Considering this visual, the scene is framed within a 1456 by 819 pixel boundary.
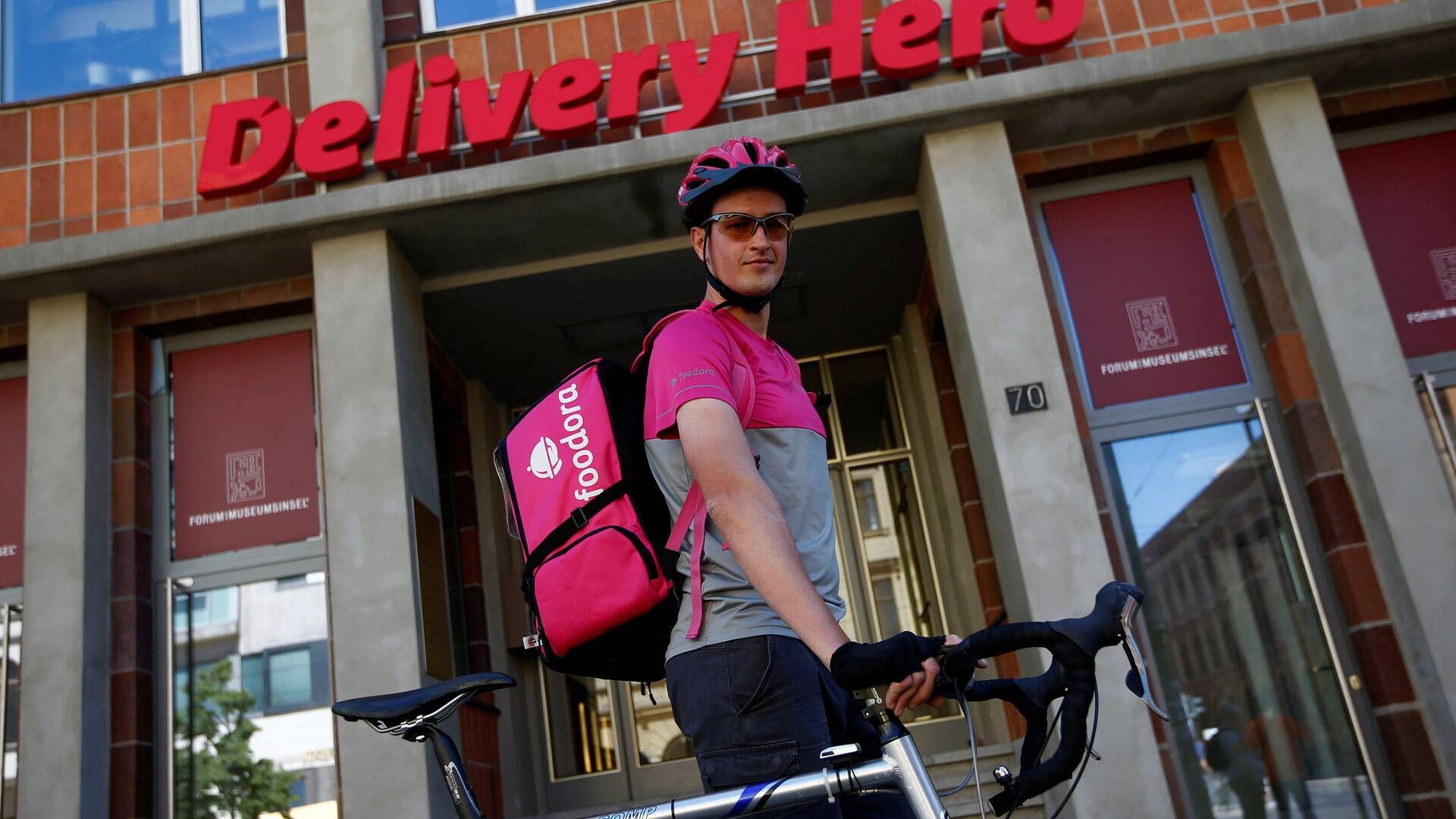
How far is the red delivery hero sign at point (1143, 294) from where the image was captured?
7.07 m

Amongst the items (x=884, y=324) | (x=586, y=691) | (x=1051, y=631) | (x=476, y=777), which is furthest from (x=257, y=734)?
(x=1051, y=631)

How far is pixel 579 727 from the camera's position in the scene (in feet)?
31.0

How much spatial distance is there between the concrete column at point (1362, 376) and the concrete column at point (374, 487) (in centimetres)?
504

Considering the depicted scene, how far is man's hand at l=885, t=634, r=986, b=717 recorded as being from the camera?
1531 millimetres

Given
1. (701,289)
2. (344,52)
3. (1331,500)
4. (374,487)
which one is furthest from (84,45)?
(1331,500)

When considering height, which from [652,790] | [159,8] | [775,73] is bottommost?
[652,790]

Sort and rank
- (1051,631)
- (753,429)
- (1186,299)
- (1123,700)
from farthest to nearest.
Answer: (1186,299), (1123,700), (753,429), (1051,631)

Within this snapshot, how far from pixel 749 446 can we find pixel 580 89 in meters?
5.50

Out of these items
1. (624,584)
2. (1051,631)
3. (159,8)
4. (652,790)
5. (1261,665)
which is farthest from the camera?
(652,790)

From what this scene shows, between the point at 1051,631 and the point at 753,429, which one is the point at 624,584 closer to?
→ the point at 753,429

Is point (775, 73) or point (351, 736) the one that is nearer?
point (351, 736)

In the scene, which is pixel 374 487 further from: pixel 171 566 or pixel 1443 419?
pixel 1443 419

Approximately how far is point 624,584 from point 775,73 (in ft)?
18.4

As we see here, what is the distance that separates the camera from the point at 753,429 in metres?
2.09
